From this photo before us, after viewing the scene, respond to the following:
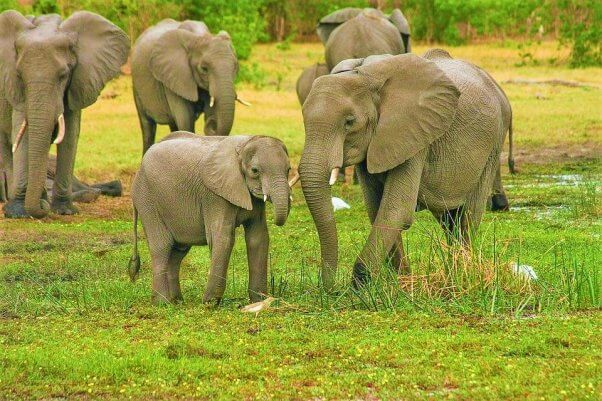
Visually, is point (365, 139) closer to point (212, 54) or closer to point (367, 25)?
point (212, 54)

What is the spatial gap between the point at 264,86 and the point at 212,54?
43.8 feet

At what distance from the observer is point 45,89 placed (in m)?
13.5

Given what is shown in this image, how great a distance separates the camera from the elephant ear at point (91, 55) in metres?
14.4

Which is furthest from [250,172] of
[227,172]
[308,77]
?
[308,77]

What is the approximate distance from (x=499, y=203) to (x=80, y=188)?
4.94 meters

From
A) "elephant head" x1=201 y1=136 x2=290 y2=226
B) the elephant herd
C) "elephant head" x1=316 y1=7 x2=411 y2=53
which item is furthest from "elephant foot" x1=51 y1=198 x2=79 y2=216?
"elephant head" x1=316 y1=7 x2=411 y2=53

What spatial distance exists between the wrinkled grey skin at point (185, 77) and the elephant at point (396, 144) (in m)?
6.05

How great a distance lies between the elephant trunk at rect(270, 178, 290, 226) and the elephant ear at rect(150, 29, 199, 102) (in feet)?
25.5

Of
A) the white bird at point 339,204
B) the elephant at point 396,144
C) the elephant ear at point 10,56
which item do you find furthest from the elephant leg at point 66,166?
the elephant at point 396,144

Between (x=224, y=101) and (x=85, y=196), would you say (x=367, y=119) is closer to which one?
(x=224, y=101)

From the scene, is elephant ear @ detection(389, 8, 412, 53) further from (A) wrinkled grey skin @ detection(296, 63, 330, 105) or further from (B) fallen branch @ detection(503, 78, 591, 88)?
(B) fallen branch @ detection(503, 78, 591, 88)

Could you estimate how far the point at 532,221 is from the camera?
13305mm

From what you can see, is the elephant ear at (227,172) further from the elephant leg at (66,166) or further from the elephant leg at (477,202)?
the elephant leg at (66,166)

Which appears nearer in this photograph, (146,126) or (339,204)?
(339,204)
